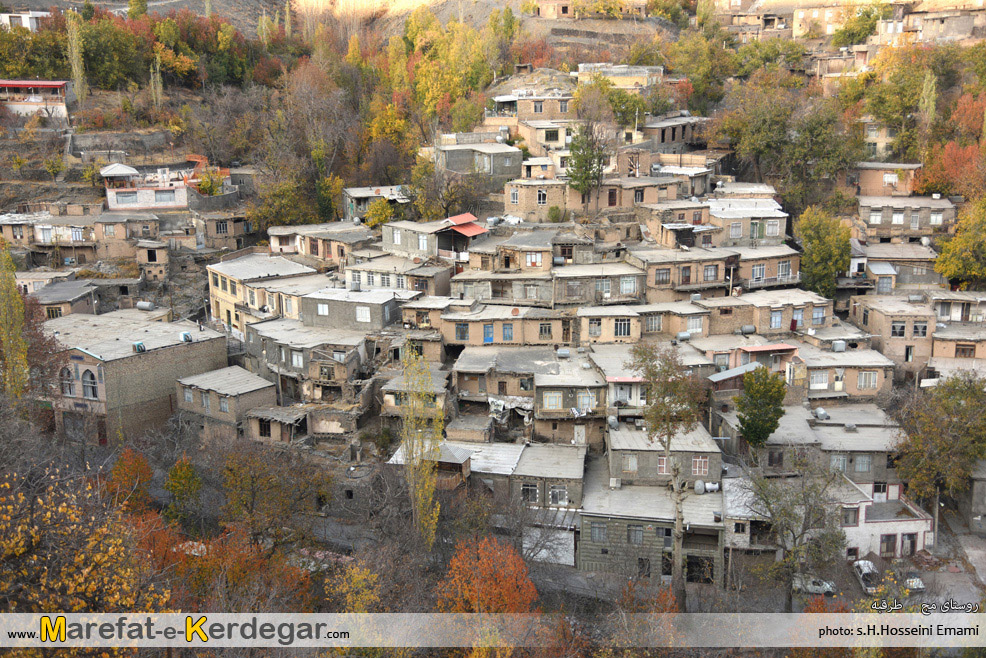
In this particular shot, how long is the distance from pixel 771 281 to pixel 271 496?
2091cm

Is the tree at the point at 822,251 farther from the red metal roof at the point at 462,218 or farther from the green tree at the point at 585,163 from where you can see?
the red metal roof at the point at 462,218

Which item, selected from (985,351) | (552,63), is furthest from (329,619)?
(552,63)

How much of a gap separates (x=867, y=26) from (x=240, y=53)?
123 feet

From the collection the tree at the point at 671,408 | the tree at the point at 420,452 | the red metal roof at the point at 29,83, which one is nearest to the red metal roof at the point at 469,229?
the tree at the point at 420,452

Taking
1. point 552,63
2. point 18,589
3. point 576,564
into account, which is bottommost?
point 576,564

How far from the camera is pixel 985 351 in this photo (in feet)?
106

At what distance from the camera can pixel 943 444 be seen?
26469mm

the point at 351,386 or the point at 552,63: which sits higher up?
the point at 552,63

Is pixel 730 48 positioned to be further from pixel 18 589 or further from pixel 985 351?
pixel 18 589

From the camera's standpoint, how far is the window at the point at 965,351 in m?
32.5

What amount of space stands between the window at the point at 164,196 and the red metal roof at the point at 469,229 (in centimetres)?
1556

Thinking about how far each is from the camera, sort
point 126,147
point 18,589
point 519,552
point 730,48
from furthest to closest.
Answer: point 730,48
point 126,147
point 519,552
point 18,589

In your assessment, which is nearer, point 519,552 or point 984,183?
point 519,552

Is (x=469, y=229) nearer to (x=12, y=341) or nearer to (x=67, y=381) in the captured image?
(x=67, y=381)
